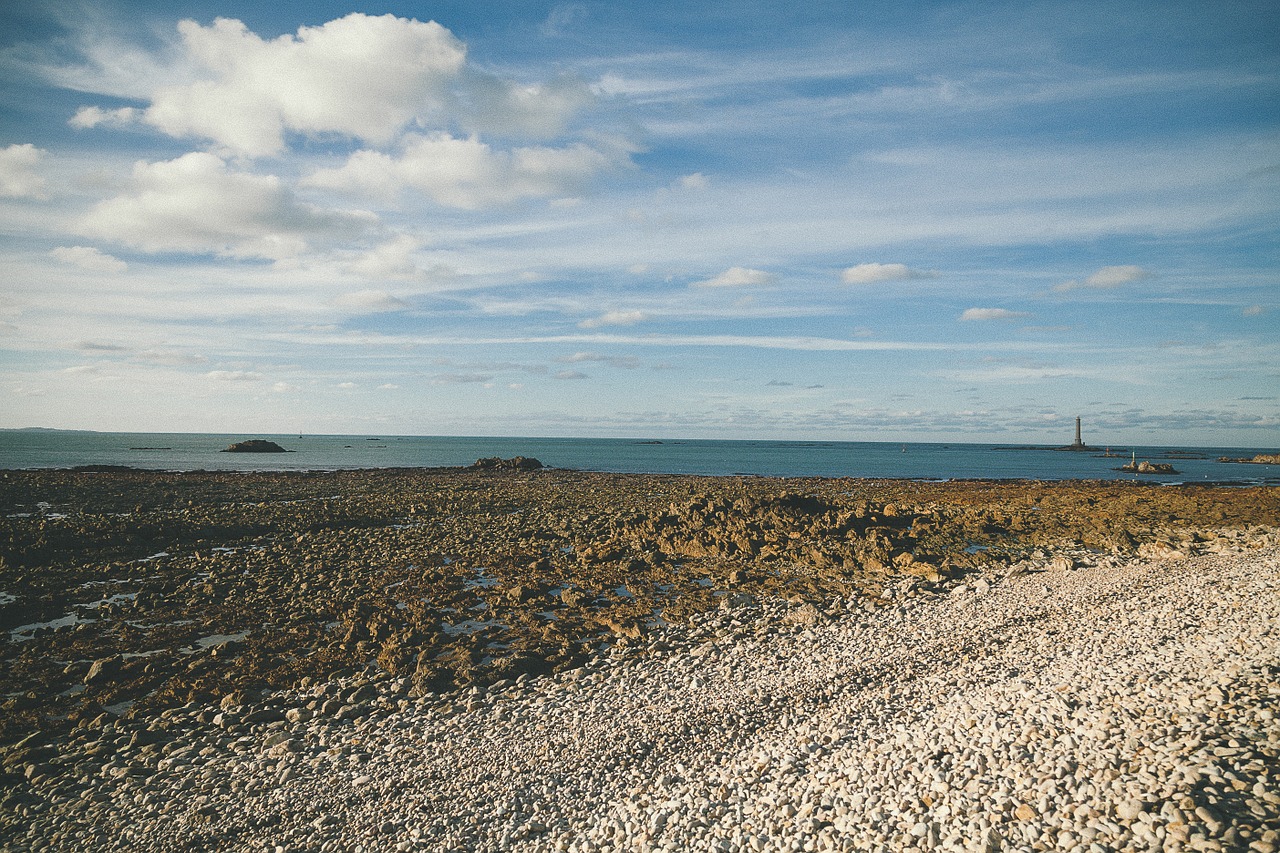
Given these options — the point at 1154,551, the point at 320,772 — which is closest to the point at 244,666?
the point at 320,772

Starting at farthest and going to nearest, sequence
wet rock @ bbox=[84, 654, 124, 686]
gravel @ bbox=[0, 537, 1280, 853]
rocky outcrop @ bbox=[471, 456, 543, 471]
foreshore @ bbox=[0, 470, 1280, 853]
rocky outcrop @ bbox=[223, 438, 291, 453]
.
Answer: rocky outcrop @ bbox=[223, 438, 291, 453] < rocky outcrop @ bbox=[471, 456, 543, 471] < wet rock @ bbox=[84, 654, 124, 686] < foreshore @ bbox=[0, 470, 1280, 853] < gravel @ bbox=[0, 537, 1280, 853]

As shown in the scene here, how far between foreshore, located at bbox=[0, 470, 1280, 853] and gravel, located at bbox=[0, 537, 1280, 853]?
4 cm

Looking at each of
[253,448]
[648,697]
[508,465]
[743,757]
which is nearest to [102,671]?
[648,697]

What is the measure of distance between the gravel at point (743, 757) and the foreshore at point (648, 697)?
0.04 meters

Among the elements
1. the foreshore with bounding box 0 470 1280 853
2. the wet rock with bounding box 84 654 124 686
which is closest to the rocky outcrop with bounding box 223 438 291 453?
the foreshore with bounding box 0 470 1280 853

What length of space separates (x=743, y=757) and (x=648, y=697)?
2.37 meters

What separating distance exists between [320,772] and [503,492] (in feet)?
121

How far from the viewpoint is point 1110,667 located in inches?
400

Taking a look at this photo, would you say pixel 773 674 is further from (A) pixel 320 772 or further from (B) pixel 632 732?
(A) pixel 320 772

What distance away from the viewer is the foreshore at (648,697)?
7.22m

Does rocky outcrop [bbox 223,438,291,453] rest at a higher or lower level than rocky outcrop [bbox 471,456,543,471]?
higher

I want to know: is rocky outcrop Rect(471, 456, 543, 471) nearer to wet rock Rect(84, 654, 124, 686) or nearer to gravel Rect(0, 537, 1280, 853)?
wet rock Rect(84, 654, 124, 686)

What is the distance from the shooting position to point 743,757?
8.73 m

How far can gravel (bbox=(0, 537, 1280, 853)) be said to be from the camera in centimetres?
680
